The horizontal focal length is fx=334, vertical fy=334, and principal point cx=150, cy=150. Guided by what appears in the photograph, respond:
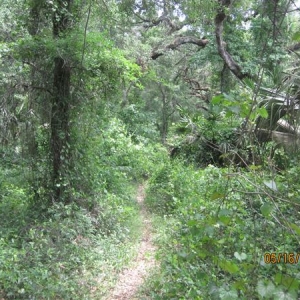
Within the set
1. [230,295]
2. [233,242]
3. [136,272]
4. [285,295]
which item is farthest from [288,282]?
[136,272]

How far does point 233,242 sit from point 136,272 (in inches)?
68.7

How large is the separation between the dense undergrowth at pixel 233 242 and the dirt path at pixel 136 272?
0.25 metres

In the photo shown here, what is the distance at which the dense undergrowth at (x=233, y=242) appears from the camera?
167 cm

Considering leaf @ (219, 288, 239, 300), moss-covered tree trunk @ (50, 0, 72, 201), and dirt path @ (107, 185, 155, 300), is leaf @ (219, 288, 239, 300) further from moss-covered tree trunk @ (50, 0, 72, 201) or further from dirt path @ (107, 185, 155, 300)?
moss-covered tree trunk @ (50, 0, 72, 201)

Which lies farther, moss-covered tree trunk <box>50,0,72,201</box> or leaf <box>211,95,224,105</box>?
moss-covered tree trunk <box>50,0,72,201</box>

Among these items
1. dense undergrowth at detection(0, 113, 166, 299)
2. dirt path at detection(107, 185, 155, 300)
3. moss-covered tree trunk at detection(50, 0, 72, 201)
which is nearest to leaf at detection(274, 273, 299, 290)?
dense undergrowth at detection(0, 113, 166, 299)

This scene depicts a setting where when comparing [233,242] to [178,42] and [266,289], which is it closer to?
[266,289]

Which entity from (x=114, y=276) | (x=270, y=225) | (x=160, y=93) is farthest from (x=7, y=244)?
(x=160, y=93)

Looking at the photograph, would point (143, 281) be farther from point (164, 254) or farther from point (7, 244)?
point (7, 244)

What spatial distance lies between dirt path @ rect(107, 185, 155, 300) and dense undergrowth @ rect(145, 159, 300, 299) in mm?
246

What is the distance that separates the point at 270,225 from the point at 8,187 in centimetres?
492

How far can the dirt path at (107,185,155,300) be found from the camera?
4.21 m

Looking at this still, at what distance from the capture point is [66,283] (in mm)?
3850

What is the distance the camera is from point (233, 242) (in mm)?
3699
